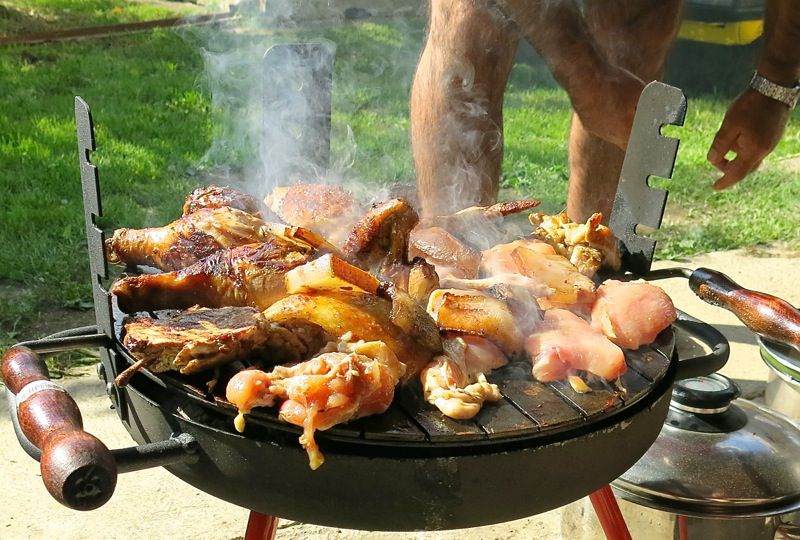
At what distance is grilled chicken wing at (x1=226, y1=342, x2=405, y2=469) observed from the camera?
1456mm

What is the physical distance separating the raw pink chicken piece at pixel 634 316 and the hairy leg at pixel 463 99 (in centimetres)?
153

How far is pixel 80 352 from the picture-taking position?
3.99m

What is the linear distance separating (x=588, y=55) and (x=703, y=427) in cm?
159

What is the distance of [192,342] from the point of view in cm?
159

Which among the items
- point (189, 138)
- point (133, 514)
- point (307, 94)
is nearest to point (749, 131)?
point (307, 94)

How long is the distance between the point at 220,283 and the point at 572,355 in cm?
80

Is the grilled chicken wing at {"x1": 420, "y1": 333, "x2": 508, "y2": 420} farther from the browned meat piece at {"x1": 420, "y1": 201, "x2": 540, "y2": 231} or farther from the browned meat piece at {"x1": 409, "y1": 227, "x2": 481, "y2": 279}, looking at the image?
the browned meat piece at {"x1": 420, "y1": 201, "x2": 540, "y2": 231}

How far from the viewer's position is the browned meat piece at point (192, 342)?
5.21ft

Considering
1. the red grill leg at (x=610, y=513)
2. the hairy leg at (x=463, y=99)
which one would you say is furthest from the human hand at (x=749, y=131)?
the red grill leg at (x=610, y=513)

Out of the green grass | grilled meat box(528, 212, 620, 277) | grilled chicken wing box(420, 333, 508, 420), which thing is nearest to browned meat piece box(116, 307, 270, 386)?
grilled chicken wing box(420, 333, 508, 420)

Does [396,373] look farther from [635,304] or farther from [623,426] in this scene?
[635,304]

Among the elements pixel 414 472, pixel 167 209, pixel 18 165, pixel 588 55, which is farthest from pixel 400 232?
pixel 18 165

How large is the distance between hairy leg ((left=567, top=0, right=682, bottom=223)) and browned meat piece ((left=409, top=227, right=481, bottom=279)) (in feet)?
6.75

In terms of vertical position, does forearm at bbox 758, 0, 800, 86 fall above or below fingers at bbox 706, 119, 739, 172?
above
